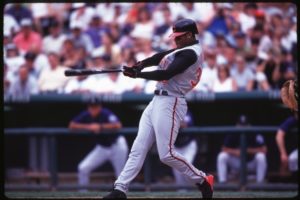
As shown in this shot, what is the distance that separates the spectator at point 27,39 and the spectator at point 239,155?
3.50 metres

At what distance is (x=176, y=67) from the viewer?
6.48 m

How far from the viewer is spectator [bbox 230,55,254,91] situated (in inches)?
430

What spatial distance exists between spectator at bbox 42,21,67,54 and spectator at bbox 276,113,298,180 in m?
3.78

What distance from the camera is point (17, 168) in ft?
36.3

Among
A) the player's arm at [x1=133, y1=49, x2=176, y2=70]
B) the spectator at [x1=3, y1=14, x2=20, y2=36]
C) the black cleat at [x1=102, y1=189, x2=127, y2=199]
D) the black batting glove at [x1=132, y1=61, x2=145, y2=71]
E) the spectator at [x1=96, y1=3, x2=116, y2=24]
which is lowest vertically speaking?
the black cleat at [x1=102, y1=189, x2=127, y2=199]

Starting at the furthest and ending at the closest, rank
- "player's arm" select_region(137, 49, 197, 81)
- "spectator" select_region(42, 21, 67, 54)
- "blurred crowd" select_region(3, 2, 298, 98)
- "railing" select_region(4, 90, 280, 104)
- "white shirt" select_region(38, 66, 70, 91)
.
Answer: "spectator" select_region(42, 21, 67, 54)
"white shirt" select_region(38, 66, 70, 91)
"blurred crowd" select_region(3, 2, 298, 98)
"railing" select_region(4, 90, 280, 104)
"player's arm" select_region(137, 49, 197, 81)

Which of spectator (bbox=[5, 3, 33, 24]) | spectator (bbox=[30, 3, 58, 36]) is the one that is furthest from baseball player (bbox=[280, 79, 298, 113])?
spectator (bbox=[5, 3, 33, 24])

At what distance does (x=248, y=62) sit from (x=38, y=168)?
10.9 ft

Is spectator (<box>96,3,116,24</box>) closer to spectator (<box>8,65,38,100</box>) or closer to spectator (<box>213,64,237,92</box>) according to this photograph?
spectator (<box>8,65,38,100</box>)

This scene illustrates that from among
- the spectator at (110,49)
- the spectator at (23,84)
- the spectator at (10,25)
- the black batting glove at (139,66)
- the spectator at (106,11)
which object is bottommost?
the spectator at (23,84)

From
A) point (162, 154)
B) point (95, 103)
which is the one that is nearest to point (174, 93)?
point (162, 154)

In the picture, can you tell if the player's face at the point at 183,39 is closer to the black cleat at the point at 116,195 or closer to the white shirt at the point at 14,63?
the black cleat at the point at 116,195

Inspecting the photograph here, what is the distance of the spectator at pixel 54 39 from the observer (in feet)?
40.4

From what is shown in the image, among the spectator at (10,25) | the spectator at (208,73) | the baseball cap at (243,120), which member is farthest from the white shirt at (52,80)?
the baseball cap at (243,120)
